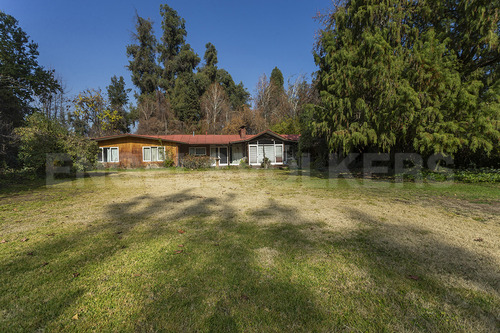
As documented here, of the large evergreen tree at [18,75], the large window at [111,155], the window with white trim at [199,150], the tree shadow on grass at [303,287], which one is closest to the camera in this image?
the tree shadow on grass at [303,287]

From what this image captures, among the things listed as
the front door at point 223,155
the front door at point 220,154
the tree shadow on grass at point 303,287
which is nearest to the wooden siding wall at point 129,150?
the front door at point 220,154

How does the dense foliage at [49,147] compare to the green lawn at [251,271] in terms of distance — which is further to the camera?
the dense foliage at [49,147]

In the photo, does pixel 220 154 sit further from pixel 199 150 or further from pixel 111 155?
pixel 111 155

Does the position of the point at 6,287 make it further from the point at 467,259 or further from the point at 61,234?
the point at 467,259

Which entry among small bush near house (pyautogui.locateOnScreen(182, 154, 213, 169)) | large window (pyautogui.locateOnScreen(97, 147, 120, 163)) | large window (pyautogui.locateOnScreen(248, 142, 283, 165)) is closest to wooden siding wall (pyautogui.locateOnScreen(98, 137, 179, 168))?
large window (pyautogui.locateOnScreen(97, 147, 120, 163))

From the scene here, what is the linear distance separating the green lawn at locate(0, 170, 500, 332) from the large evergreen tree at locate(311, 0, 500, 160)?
5450 mm

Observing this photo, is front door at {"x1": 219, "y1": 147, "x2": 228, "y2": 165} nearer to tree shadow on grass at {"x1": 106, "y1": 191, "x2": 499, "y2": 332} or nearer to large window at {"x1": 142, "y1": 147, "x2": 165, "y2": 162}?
large window at {"x1": 142, "y1": 147, "x2": 165, "y2": 162}

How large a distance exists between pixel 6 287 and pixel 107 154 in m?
23.1

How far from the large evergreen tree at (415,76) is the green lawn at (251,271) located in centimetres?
545

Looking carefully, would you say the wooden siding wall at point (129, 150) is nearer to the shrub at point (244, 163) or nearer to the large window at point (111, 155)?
the large window at point (111, 155)

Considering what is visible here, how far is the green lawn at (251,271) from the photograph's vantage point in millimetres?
1957

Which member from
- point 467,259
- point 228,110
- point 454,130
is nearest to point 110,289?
point 467,259

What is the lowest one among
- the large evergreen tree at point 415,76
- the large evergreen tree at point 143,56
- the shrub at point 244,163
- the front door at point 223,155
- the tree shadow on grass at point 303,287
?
the tree shadow on grass at point 303,287

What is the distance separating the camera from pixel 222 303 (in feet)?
7.03
